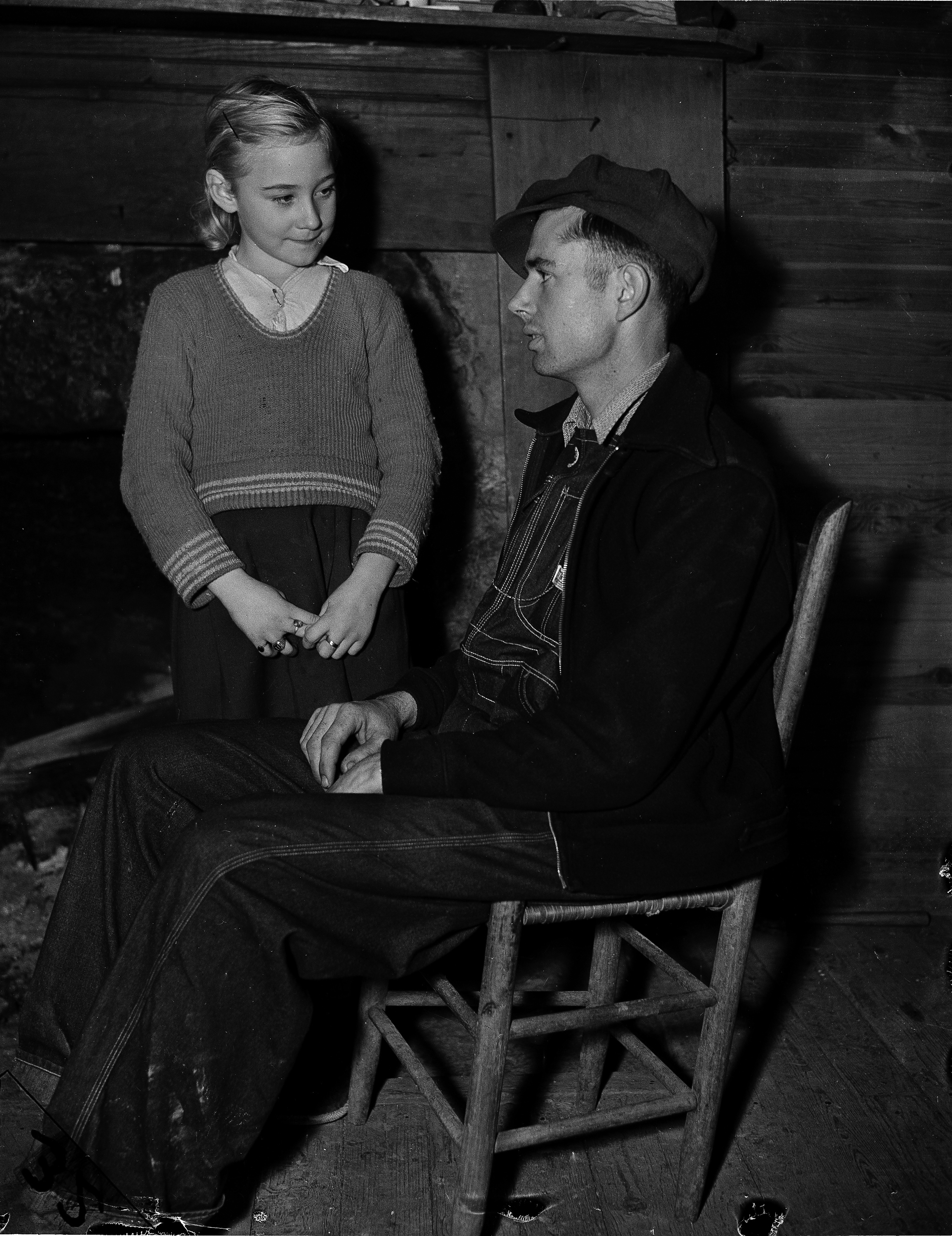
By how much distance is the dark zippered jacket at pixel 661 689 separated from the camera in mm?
1648

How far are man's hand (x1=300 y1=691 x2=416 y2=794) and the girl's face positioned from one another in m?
0.84

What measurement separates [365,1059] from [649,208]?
1.57 metres

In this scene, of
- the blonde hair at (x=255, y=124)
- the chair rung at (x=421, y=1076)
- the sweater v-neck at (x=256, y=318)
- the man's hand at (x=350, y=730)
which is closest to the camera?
the chair rung at (x=421, y=1076)

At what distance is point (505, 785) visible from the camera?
1.68m

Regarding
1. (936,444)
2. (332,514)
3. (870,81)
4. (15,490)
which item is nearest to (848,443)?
(936,444)

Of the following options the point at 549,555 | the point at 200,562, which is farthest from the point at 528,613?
the point at 200,562

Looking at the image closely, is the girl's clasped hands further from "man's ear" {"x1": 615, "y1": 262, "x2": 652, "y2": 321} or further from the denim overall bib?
"man's ear" {"x1": 615, "y1": 262, "x2": 652, "y2": 321}

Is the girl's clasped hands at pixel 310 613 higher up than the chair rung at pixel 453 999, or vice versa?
the girl's clasped hands at pixel 310 613

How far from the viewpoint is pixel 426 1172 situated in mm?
2113

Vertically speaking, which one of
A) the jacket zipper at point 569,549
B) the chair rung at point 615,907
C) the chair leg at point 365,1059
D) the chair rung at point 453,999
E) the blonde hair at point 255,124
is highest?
the blonde hair at point 255,124

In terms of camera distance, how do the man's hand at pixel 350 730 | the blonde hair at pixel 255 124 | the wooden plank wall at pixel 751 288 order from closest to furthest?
the man's hand at pixel 350 730, the blonde hair at pixel 255 124, the wooden plank wall at pixel 751 288

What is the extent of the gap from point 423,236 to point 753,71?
87 cm

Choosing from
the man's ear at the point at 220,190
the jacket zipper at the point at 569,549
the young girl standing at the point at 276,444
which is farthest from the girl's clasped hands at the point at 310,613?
the man's ear at the point at 220,190

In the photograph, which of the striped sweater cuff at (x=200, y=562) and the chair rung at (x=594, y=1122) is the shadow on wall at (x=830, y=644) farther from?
the striped sweater cuff at (x=200, y=562)
